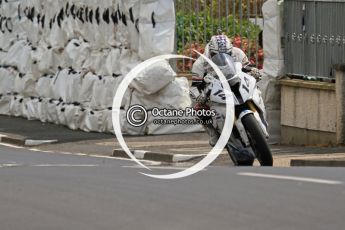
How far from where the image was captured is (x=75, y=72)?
25938mm

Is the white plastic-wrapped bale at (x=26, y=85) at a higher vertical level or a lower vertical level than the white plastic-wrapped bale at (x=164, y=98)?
higher

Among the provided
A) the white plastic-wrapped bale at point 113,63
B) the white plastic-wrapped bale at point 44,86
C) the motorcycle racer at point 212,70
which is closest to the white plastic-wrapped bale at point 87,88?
the white plastic-wrapped bale at point 113,63

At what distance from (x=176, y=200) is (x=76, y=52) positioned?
15999 millimetres

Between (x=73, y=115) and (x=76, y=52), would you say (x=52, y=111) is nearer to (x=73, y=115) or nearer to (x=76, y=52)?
(x=73, y=115)

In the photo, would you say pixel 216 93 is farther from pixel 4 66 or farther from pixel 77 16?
pixel 4 66

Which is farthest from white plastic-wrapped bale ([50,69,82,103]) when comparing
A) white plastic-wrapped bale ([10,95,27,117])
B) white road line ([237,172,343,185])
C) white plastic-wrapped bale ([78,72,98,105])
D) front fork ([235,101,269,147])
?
white road line ([237,172,343,185])

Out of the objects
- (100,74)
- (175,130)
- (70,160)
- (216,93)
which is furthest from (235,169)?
(100,74)

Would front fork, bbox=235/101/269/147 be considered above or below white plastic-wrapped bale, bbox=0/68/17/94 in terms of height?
below

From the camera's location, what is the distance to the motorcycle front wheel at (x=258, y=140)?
1516 centimetres

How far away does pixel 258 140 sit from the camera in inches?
598

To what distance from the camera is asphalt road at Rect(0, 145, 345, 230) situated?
30.1 ft

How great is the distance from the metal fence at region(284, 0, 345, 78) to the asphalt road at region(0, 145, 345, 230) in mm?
7644

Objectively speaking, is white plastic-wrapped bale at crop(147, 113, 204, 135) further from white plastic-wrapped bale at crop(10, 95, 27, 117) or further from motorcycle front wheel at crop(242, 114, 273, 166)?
motorcycle front wheel at crop(242, 114, 273, 166)

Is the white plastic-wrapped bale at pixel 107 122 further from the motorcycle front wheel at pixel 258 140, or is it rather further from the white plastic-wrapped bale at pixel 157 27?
the motorcycle front wheel at pixel 258 140
